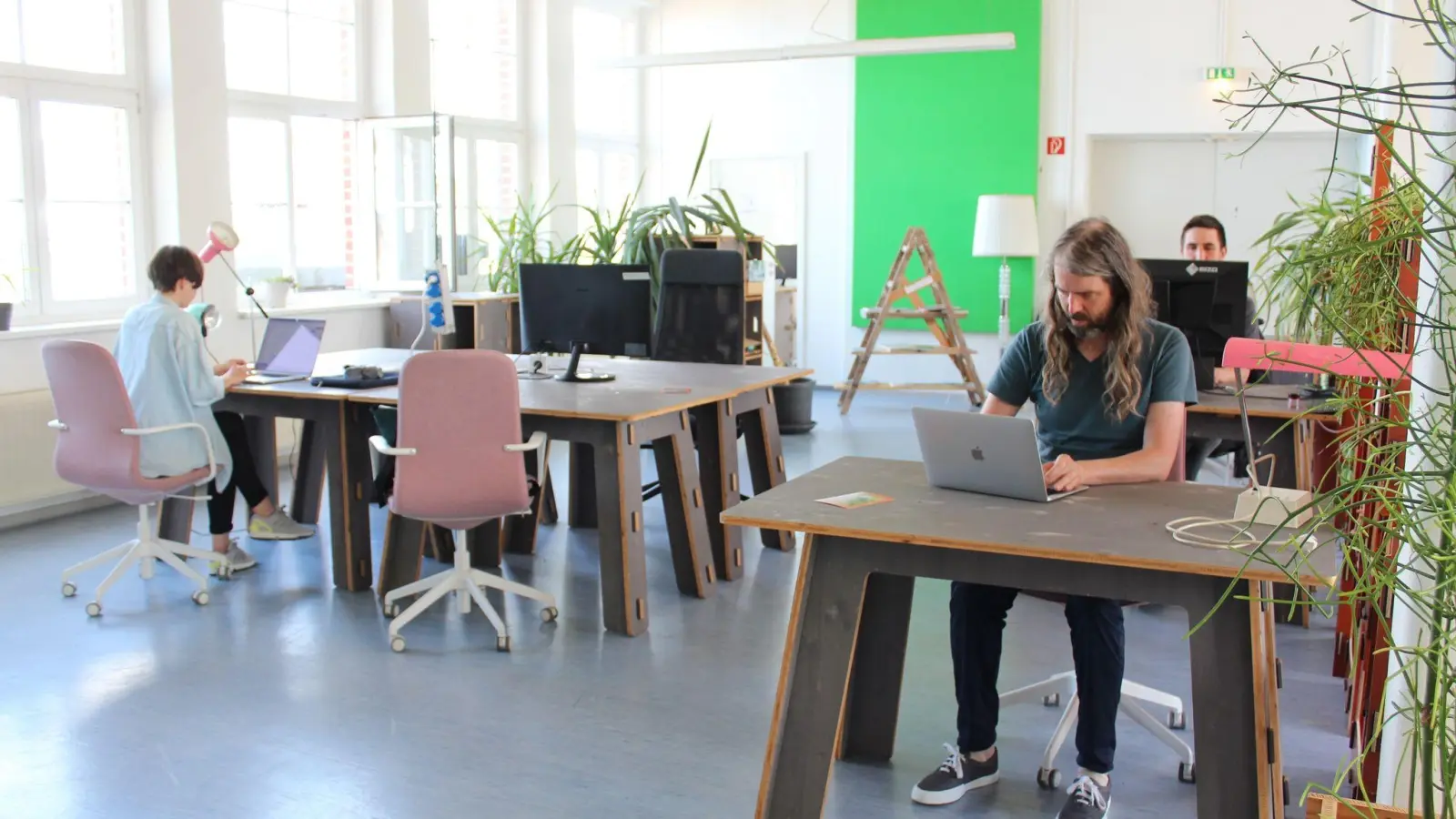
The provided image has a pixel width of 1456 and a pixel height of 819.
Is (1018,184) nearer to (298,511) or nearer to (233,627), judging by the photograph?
(298,511)

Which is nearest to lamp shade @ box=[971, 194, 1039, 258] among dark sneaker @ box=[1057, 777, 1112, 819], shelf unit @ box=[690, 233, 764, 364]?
shelf unit @ box=[690, 233, 764, 364]

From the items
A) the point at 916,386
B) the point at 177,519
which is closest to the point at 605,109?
the point at 916,386

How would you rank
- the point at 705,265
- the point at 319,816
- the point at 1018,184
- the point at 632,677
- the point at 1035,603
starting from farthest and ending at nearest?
the point at 1018,184 → the point at 705,265 → the point at 1035,603 → the point at 632,677 → the point at 319,816

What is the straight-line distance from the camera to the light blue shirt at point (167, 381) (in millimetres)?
4590

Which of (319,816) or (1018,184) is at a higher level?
(1018,184)

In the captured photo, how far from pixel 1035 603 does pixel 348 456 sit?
2.67 m

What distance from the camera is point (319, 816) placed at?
2998 mm

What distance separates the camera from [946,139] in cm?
1016

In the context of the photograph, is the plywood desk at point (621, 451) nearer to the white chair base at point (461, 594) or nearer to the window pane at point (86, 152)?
the white chair base at point (461, 594)

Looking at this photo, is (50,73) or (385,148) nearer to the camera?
(50,73)

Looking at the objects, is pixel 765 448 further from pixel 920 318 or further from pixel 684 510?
pixel 920 318

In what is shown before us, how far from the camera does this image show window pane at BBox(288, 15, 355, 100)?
7.95 meters

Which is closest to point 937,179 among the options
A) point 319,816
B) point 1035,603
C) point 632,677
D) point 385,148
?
point 385,148

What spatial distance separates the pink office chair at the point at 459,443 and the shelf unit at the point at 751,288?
3.92m
